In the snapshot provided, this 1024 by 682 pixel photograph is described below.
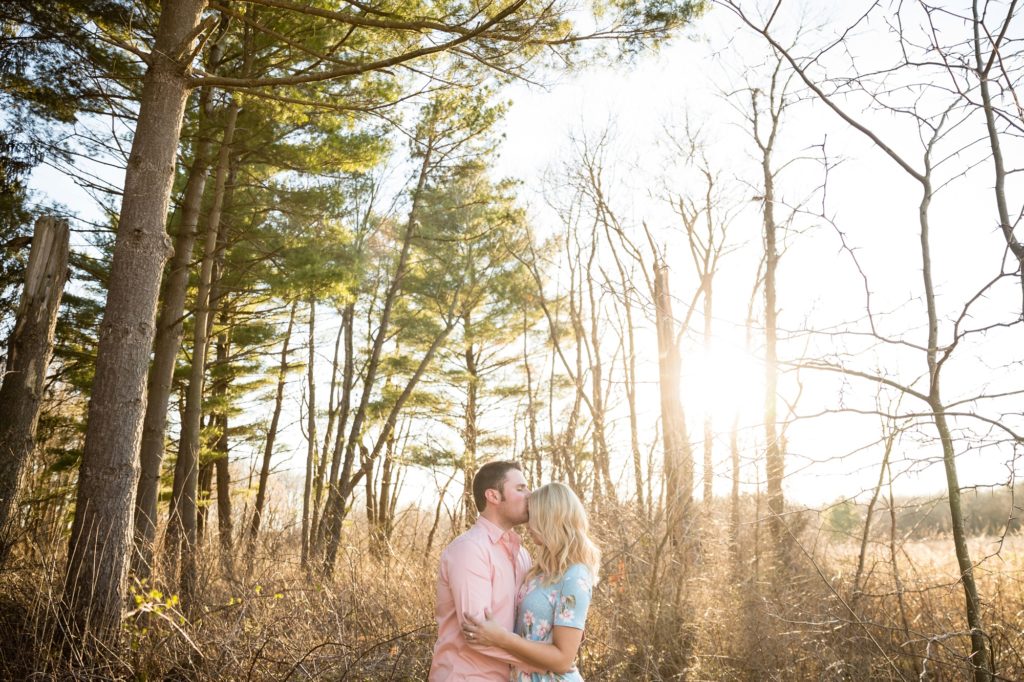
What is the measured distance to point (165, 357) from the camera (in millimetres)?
8414

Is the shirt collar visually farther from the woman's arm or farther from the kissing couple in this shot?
the woman's arm

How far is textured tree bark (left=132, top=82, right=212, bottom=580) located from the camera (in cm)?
753

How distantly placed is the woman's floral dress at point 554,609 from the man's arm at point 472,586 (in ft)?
0.36

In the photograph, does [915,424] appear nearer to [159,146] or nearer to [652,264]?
[159,146]

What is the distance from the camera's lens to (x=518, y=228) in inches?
687

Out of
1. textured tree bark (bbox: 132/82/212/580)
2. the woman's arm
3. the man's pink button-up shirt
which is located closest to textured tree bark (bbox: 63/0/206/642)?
textured tree bark (bbox: 132/82/212/580)

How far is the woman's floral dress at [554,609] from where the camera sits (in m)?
2.68

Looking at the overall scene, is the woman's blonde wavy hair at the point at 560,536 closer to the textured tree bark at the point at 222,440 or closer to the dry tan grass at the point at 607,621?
the dry tan grass at the point at 607,621

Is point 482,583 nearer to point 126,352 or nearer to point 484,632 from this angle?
point 484,632

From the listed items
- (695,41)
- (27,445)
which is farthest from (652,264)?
(27,445)

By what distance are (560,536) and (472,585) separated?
0.39 metres

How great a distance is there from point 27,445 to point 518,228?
40.3 feet

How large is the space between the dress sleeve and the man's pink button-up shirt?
9.3 inches

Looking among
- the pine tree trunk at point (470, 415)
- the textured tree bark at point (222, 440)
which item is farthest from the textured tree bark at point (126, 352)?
the pine tree trunk at point (470, 415)
